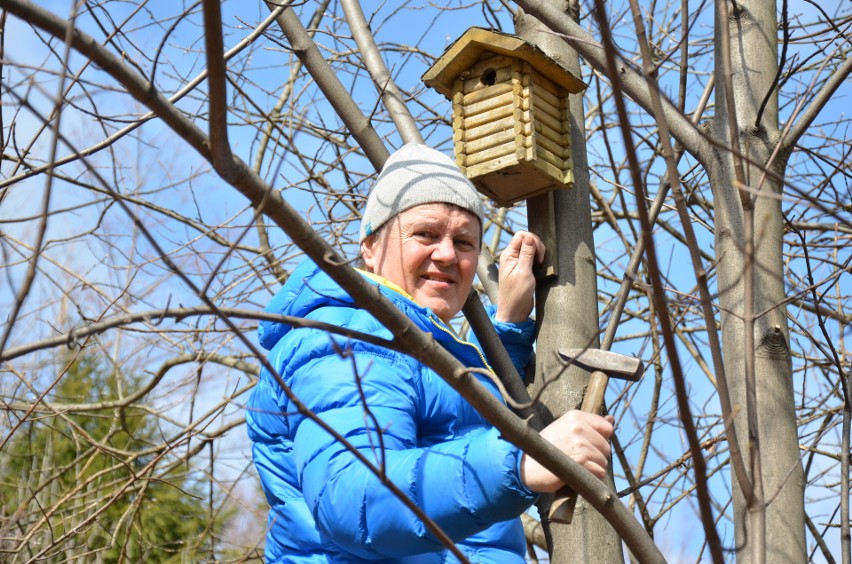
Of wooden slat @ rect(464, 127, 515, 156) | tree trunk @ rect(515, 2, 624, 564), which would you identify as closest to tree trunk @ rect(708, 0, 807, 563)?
tree trunk @ rect(515, 2, 624, 564)

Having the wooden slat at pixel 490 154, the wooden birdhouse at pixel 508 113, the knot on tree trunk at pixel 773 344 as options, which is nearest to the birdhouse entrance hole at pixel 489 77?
the wooden birdhouse at pixel 508 113

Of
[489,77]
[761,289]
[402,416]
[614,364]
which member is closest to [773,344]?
[761,289]

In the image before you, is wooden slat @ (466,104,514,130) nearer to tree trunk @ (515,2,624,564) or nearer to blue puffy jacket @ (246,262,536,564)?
tree trunk @ (515,2,624,564)

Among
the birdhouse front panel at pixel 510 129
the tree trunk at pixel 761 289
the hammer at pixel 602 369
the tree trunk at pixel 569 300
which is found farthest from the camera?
the birdhouse front panel at pixel 510 129

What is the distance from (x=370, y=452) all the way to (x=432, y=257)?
2.64ft

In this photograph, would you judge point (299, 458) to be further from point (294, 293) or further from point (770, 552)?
point (770, 552)

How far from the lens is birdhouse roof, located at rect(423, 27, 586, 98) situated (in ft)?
9.95

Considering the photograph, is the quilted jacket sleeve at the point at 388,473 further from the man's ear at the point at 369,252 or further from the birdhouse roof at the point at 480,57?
the birdhouse roof at the point at 480,57

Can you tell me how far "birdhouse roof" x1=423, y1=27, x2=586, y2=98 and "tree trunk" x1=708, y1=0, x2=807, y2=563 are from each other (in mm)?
543

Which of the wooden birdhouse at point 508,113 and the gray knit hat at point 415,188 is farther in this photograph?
the wooden birdhouse at point 508,113

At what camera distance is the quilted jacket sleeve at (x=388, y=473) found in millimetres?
1830

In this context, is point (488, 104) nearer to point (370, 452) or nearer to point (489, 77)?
point (489, 77)

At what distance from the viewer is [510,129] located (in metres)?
3.06

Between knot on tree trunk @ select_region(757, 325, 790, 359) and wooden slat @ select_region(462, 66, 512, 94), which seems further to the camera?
wooden slat @ select_region(462, 66, 512, 94)
